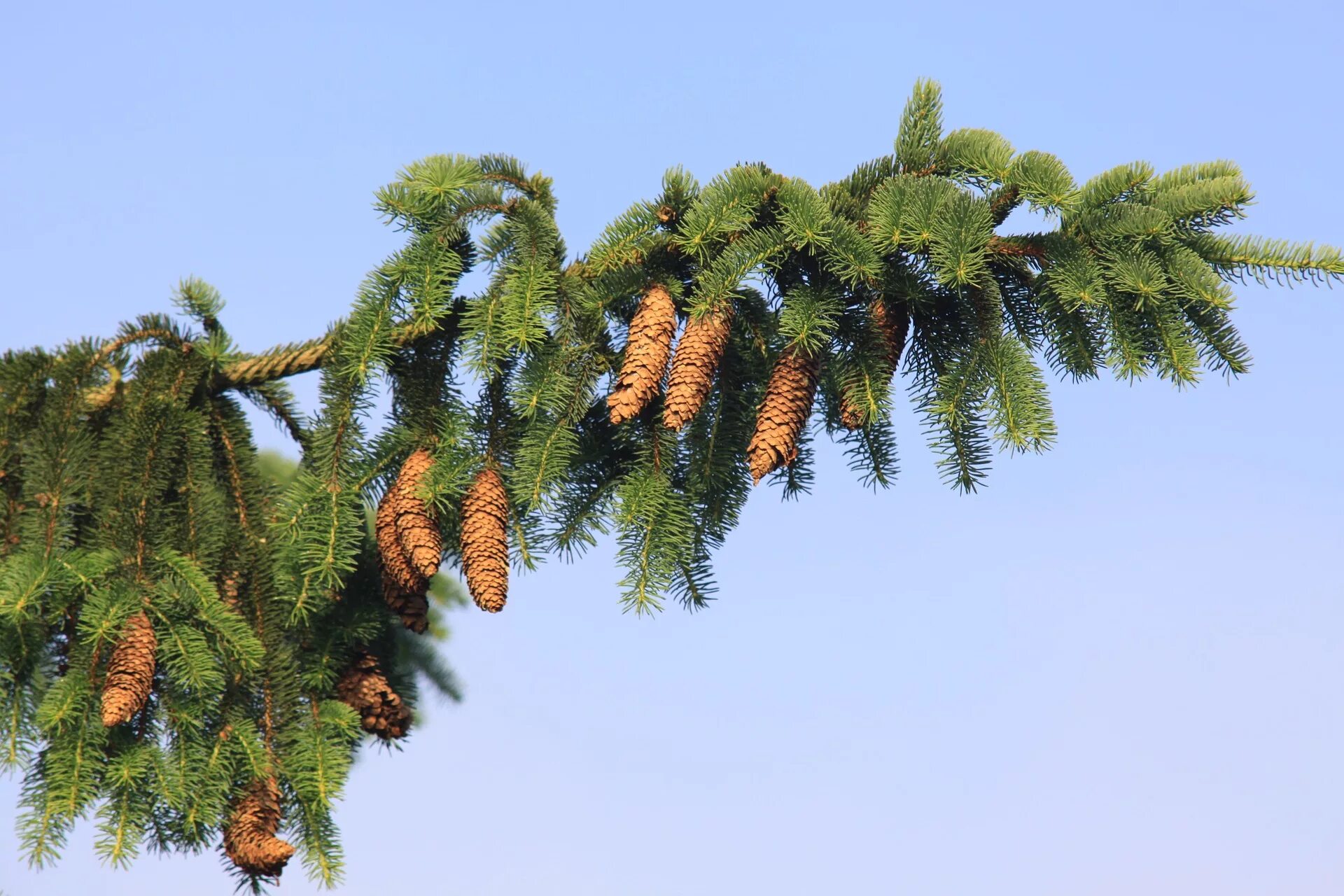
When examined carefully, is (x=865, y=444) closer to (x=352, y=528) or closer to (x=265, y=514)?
(x=352, y=528)

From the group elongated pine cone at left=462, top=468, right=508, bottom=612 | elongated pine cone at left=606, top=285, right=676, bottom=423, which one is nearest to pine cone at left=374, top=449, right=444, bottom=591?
elongated pine cone at left=462, top=468, right=508, bottom=612

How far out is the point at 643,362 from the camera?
342 centimetres

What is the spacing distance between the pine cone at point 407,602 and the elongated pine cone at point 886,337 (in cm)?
125

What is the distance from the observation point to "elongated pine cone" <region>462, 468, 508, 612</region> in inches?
138

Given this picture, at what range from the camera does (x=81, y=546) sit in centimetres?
398

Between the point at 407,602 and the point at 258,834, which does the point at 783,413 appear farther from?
the point at 258,834

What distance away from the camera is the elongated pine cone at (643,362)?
11.2ft

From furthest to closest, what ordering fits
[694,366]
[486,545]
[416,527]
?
[416,527] → [486,545] → [694,366]

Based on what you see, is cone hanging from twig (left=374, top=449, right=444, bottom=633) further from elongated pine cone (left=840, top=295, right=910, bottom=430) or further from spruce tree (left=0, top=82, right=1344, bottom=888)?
elongated pine cone (left=840, top=295, right=910, bottom=430)

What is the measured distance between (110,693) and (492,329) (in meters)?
1.33

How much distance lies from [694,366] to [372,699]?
1.41m

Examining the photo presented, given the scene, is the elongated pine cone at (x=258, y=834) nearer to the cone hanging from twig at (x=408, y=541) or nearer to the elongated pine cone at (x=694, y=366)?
the cone hanging from twig at (x=408, y=541)

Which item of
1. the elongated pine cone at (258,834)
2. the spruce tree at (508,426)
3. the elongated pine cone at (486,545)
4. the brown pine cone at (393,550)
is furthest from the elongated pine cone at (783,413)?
the elongated pine cone at (258,834)

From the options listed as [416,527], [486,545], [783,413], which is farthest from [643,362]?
[416,527]
